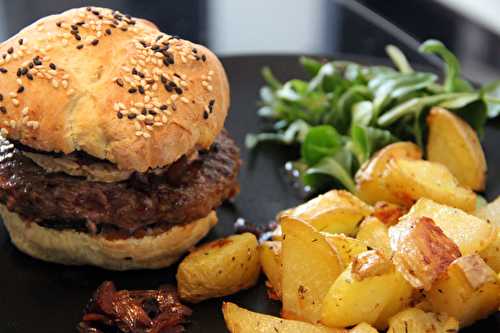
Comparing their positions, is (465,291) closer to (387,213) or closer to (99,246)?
(387,213)

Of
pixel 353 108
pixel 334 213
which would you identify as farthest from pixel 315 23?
pixel 334 213

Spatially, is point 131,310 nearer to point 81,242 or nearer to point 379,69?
point 81,242

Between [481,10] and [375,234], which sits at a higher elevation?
[375,234]

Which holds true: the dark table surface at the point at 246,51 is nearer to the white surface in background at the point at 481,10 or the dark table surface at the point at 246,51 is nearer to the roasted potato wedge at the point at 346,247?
the white surface in background at the point at 481,10

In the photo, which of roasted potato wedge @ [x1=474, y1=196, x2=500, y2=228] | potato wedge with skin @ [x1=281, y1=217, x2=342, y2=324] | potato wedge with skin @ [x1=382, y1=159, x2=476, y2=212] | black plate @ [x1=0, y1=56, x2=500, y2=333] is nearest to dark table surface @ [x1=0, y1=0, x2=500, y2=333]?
black plate @ [x1=0, y1=56, x2=500, y2=333]

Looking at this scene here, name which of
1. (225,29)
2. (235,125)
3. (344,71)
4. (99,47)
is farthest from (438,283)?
(225,29)

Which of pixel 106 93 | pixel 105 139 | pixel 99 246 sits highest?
pixel 106 93

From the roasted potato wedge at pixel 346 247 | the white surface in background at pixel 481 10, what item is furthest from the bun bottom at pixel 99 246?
the white surface in background at pixel 481 10
